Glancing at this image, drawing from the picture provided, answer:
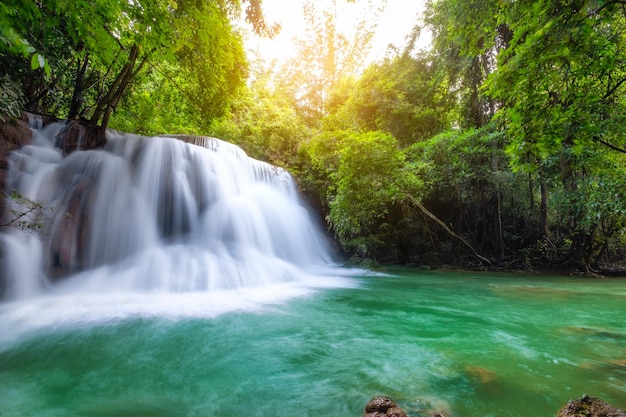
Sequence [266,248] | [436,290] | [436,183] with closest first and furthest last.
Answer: [436,290] < [266,248] < [436,183]

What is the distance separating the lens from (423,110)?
1427 cm

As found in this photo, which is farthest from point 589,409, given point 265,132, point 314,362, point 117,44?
point 265,132

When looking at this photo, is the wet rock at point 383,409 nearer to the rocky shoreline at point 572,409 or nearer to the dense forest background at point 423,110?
the rocky shoreline at point 572,409

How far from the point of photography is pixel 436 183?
12.1 meters

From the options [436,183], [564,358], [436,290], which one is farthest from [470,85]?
[564,358]

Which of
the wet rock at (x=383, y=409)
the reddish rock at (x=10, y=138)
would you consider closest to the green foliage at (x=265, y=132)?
the reddish rock at (x=10, y=138)

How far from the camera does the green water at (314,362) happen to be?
2.13 metres

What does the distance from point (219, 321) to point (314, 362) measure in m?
1.94

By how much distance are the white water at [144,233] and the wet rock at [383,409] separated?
3684 mm

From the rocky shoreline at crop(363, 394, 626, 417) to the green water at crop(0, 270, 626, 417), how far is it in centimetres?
22

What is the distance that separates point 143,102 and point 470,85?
13924 millimetres

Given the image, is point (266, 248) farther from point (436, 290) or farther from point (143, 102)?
point (143, 102)

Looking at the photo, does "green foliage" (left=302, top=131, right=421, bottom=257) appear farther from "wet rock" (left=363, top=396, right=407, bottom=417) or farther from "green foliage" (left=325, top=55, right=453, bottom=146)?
"wet rock" (left=363, top=396, right=407, bottom=417)

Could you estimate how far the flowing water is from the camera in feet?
7.42
